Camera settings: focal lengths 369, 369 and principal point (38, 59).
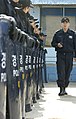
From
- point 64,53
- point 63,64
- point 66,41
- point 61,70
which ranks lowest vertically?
point 61,70

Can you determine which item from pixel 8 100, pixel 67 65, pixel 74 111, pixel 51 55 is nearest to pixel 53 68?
pixel 51 55

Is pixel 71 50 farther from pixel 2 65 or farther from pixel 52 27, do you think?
pixel 52 27

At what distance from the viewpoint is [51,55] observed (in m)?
13.5

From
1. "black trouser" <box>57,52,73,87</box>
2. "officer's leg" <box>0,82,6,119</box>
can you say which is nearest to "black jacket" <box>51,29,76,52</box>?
"black trouser" <box>57,52,73,87</box>

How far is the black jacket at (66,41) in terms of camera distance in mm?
Answer: 7879

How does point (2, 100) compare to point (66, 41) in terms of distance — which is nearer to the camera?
point (2, 100)

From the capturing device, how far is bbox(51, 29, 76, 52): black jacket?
7879 mm

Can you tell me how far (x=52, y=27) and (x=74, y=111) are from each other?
30.3 feet

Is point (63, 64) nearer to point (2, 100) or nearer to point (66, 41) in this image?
point (66, 41)

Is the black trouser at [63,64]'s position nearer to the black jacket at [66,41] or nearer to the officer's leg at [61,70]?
the officer's leg at [61,70]

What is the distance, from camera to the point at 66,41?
7.90 meters

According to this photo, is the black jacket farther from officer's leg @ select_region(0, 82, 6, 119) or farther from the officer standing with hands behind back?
officer's leg @ select_region(0, 82, 6, 119)

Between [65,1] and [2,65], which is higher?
[65,1]

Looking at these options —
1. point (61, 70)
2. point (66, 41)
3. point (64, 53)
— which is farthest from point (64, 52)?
point (61, 70)
